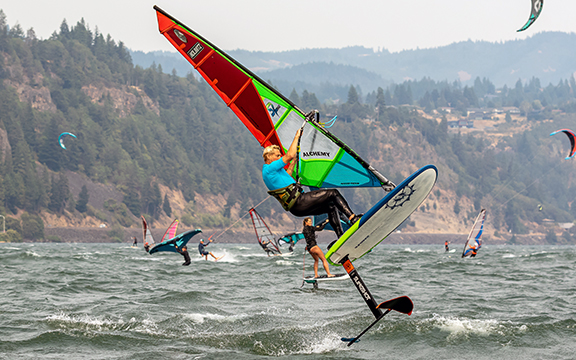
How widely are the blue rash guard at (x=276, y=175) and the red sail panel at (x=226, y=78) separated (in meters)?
2.68

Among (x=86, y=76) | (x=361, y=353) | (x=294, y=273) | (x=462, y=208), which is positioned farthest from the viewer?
(x=462, y=208)

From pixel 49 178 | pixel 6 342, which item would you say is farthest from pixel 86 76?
pixel 6 342

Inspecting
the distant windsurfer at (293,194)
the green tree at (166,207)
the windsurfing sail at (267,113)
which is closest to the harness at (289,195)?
the distant windsurfer at (293,194)

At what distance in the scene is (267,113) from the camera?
10.7 meters

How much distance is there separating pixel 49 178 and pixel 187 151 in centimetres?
5449

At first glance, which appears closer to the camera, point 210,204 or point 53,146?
point 53,146

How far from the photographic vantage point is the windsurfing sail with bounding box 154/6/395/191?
31.7 ft

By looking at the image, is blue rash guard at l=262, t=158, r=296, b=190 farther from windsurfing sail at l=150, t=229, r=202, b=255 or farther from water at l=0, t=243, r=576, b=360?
windsurfing sail at l=150, t=229, r=202, b=255

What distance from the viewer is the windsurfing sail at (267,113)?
9648mm

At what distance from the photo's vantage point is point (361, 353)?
30.3 ft

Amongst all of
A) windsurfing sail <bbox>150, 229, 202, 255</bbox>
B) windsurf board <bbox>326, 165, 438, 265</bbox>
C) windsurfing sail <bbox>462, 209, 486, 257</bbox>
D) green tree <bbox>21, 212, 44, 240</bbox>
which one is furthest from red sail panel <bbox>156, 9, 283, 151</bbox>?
green tree <bbox>21, 212, 44, 240</bbox>

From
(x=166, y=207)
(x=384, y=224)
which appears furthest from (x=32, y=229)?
(x=384, y=224)

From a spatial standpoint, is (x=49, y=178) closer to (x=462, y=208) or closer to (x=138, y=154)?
(x=138, y=154)

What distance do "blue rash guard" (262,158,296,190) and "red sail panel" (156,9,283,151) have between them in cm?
268
